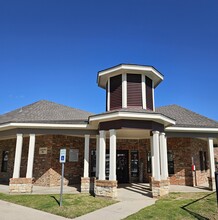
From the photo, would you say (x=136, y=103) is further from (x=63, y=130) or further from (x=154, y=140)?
(x=63, y=130)

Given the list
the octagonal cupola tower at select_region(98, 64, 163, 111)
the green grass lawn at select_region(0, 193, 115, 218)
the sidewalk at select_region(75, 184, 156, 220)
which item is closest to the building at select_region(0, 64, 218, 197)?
the octagonal cupola tower at select_region(98, 64, 163, 111)

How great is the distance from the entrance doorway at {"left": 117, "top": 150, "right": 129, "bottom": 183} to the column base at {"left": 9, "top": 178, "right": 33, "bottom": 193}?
628 cm

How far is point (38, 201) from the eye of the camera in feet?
27.9

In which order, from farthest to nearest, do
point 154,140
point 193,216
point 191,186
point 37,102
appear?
1. point 37,102
2. point 191,186
3. point 154,140
4. point 193,216

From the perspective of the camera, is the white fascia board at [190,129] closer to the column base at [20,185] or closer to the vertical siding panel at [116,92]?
the vertical siding panel at [116,92]

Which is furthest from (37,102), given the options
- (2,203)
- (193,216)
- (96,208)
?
(193,216)

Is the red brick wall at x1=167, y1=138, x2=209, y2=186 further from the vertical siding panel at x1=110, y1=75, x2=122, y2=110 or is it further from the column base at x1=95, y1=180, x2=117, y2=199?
the column base at x1=95, y1=180, x2=117, y2=199

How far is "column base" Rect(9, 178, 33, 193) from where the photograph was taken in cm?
1049

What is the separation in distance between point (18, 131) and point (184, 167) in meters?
10.7

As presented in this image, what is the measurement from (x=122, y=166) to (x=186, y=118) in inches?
224

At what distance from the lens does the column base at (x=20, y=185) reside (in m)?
10.5

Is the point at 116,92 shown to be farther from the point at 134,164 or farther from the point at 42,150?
the point at 134,164

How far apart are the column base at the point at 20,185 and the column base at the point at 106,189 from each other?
3.64 metres

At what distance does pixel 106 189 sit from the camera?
30.7 ft
